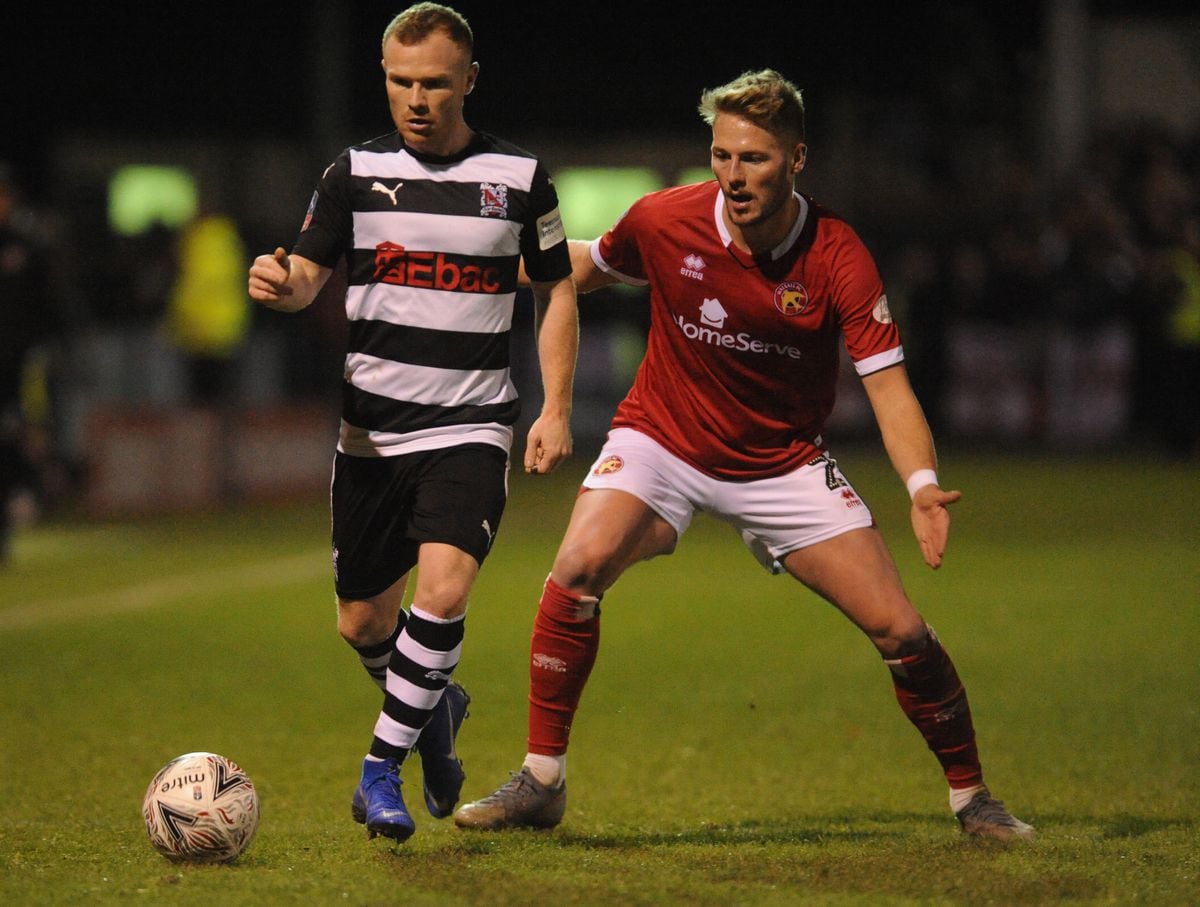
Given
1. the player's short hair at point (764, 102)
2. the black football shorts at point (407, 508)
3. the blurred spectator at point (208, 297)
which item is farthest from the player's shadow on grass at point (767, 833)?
the blurred spectator at point (208, 297)

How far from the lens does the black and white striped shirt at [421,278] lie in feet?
18.8

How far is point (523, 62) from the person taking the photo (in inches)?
1309

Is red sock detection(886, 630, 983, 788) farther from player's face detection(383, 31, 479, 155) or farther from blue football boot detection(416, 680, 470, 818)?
player's face detection(383, 31, 479, 155)

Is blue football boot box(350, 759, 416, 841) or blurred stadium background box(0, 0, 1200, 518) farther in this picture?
blurred stadium background box(0, 0, 1200, 518)

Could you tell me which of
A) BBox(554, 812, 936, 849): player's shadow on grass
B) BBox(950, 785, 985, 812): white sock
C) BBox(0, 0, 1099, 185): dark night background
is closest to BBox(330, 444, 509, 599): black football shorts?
BBox(554, 812, 936, 849): player's shadow on grass

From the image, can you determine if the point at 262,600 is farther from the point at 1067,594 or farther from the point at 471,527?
the point at 471,527

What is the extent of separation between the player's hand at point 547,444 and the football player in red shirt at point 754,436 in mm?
256

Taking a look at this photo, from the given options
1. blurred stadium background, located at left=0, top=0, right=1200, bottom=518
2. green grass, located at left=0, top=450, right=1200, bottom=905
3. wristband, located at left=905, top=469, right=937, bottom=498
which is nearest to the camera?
green grass, located at left=0, top=450, right=1200, bottom=905

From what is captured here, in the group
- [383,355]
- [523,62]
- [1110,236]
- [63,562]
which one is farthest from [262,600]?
[523,62]

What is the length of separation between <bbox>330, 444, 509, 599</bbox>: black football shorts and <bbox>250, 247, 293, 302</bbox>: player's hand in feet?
2.03

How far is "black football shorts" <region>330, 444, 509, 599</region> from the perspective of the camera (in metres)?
5.71

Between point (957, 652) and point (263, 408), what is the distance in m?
9.12

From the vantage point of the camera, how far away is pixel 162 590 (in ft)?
39.1

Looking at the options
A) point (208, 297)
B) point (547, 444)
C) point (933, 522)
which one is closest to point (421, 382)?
point (547, 444)
